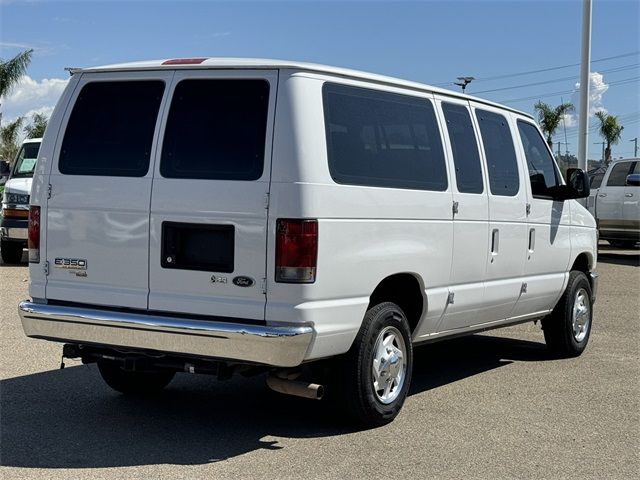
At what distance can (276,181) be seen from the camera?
18.3 feet

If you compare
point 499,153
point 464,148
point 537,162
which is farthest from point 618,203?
point 464,148

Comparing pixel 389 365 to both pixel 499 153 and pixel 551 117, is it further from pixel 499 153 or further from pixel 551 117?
pixel 551 117

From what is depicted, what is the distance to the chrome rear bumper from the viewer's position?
5.49 metres

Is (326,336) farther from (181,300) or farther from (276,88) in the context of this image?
(276,88)

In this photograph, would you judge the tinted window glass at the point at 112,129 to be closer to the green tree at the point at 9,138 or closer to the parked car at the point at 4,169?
the parked car at the point at 4,169

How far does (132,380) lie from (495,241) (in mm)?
3035

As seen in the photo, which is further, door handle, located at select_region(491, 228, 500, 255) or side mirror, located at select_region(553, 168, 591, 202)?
side mirror, located at select_region(553, 168, 591, 202)

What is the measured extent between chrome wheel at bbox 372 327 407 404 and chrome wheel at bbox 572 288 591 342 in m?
3.21

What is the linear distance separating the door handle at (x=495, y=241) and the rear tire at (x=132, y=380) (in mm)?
2696

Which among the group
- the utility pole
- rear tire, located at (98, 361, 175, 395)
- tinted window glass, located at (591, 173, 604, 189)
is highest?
the utility pole

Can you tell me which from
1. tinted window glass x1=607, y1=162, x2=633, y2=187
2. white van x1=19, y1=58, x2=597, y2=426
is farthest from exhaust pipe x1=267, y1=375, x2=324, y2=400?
tinted window glass x1=607, y1=162, x2=633, y2=187

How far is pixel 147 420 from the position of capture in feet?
21.3

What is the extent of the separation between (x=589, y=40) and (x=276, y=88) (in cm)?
1973

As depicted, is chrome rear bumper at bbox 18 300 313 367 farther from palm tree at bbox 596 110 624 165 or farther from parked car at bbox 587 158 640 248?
palm tree at bbox 596 110 624 165
